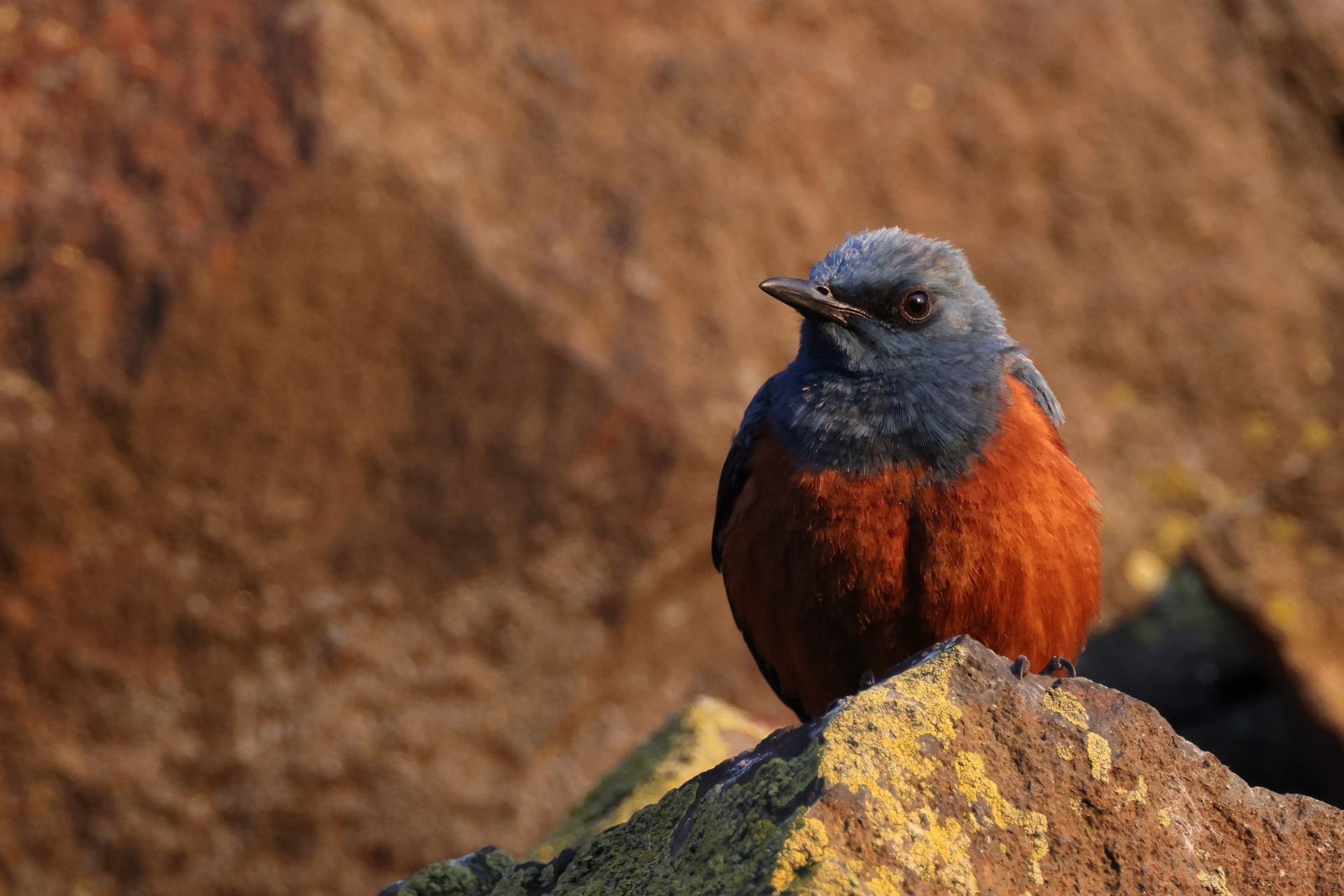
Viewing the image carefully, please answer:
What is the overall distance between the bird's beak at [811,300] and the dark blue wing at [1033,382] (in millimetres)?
613

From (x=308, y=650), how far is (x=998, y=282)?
14.5ft

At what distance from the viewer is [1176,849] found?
11.4 feet

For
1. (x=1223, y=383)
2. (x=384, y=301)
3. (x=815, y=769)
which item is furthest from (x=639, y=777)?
(x=1223, y=383)

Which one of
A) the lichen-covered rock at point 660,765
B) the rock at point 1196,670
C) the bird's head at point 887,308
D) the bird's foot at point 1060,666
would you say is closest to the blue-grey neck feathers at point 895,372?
the bird's head at point 887,308

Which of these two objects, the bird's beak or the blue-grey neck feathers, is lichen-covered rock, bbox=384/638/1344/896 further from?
the bird's beak

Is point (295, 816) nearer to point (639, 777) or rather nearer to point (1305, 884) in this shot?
point (639, 777)

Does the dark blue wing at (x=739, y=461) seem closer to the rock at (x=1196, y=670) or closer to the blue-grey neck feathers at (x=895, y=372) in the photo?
the blue-grey neck feathers at (x=895, y=372)

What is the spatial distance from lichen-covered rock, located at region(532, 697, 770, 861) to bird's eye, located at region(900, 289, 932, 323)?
1700 millimetres

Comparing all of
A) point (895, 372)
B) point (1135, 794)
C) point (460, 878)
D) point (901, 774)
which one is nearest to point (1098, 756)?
point (1135, 794)

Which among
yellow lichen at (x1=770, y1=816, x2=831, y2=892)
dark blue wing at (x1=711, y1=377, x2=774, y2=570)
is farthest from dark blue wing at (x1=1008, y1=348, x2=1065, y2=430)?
yellow lichen at (x1=770, y1=816, x2=831, y2=892)

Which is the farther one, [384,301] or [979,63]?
[979,63]

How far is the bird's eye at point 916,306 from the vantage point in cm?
559

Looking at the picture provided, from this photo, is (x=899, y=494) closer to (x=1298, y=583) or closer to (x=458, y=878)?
(x=458, y=878)

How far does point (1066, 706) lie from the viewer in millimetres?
3586
